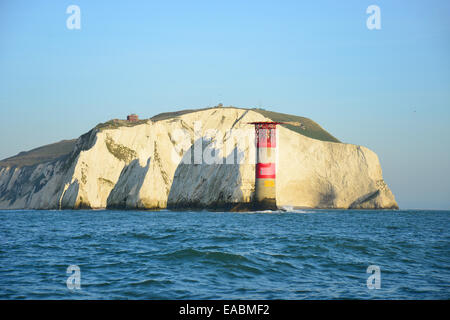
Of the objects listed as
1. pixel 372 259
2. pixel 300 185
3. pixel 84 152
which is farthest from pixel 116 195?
pixel 372 259

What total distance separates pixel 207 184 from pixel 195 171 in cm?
400

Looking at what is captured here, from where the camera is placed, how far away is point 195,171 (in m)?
85.8

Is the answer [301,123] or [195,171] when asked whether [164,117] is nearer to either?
[195,171]

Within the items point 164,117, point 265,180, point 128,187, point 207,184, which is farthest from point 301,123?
point 128,187

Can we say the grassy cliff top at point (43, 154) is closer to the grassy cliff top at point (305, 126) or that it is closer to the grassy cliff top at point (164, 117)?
the grassy cliff top at point (164, 117)

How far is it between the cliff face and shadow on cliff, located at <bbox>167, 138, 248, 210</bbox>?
0.58ft

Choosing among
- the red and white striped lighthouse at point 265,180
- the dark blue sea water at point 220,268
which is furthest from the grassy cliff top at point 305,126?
the dark blue sea water at point 220,268

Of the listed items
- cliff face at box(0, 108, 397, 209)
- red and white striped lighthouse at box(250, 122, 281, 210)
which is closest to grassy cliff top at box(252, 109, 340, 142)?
cliff face at box(0, 108, 397, 209)

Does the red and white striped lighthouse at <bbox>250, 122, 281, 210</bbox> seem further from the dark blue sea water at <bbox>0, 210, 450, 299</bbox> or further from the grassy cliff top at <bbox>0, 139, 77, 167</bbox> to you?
the grassy cliff top at <bbox>0, 139, 77, 167</bbox>
